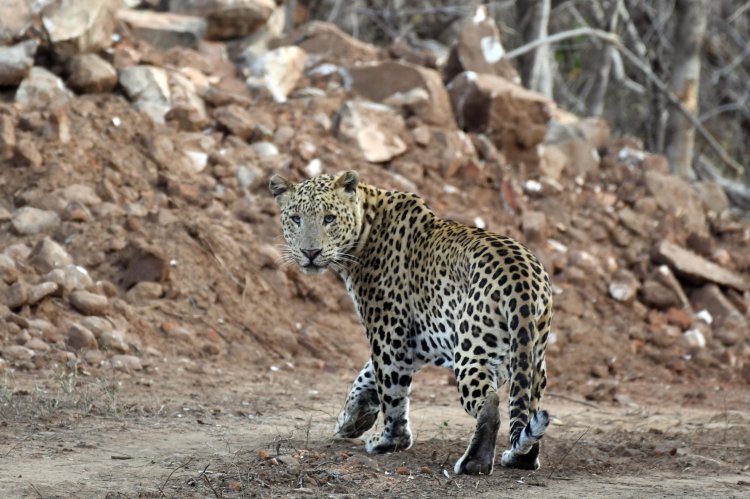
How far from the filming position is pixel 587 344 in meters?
13.8

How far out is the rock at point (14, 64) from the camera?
13.6m

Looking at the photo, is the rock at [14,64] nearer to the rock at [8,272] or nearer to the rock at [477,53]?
the rock at [8,272]

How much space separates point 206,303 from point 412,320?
15.7ft

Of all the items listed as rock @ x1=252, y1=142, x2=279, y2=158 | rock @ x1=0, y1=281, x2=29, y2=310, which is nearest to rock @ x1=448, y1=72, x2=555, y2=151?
rock @ x1=252, y1=142, x2=279, y2=158

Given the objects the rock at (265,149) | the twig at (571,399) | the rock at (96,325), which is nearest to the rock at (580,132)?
the rock at (265,149)

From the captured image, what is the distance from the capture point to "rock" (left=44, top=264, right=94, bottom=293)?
11.4 m

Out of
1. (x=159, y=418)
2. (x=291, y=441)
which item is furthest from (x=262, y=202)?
(x=291, y=441)

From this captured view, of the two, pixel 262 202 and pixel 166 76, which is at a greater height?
pixel 166 76

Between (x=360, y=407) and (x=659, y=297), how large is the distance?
7697 millimetres

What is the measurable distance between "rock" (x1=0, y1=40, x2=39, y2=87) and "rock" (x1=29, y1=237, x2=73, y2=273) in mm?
2748

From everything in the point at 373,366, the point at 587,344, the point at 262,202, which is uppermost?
the point at 373,366

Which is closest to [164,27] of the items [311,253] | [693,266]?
[693,266]

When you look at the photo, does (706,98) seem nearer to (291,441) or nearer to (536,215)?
(536,215)

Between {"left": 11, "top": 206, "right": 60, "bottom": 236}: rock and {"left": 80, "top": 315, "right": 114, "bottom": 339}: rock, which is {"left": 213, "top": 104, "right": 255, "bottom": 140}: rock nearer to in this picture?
{"left": 11, "top": 206, "right": 60, "bottom": 236}: rock
